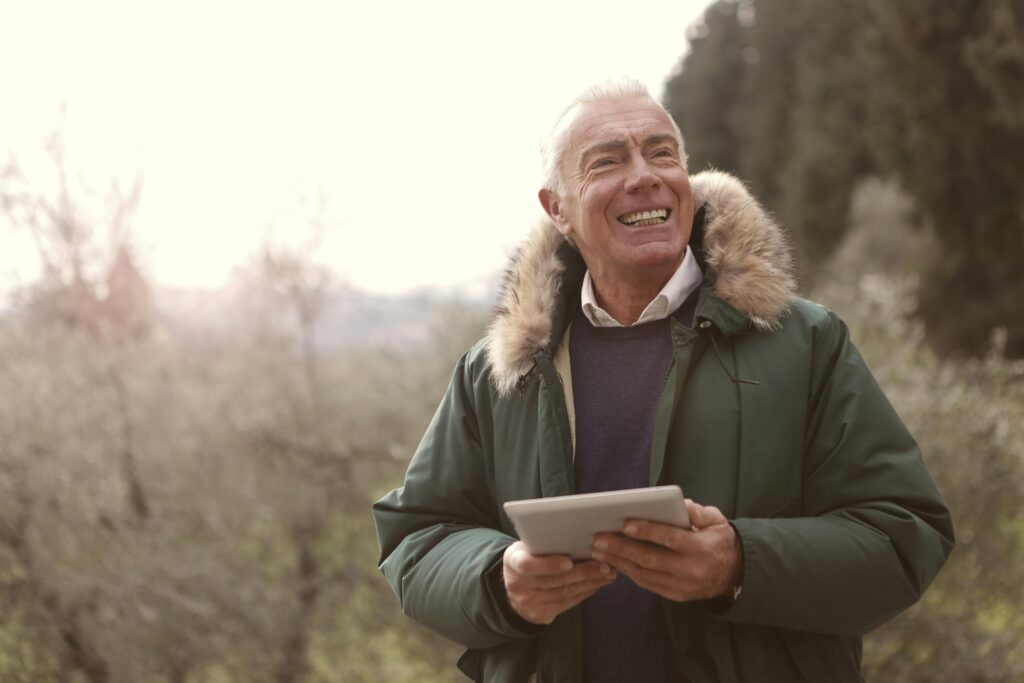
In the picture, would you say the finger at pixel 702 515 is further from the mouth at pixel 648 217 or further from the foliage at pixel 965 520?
the foliage at pixel 965 520

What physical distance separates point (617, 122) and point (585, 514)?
1.05m

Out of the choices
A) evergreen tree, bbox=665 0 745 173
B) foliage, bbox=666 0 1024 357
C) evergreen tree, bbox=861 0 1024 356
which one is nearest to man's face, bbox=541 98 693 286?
foliage, bbox=666 0 1024 357

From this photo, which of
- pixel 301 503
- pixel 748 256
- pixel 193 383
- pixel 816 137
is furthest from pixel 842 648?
pixel 816 137

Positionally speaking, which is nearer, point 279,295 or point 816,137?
point 279,295

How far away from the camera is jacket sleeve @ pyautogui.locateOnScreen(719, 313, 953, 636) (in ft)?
5.88

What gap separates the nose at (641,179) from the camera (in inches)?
88.2

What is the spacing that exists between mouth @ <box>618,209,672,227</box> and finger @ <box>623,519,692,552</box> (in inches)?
32.0

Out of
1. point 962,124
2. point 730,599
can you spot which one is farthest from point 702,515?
point 962,124

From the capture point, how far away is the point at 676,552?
1.71 metres

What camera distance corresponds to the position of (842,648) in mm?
1990

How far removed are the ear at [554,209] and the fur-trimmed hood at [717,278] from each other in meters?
0.08

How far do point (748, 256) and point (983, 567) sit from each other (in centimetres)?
419

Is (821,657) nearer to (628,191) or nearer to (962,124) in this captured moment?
(628,191)

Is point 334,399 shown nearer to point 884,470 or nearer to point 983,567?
point 983,567
